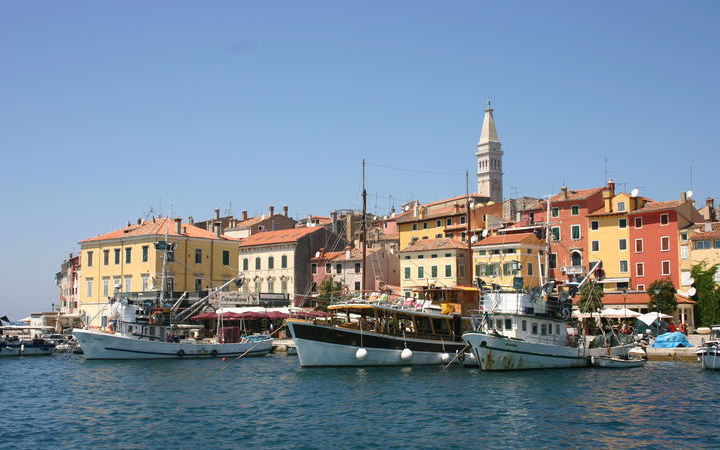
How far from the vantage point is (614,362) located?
4203 centimetres

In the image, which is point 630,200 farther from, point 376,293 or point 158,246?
point 158,246

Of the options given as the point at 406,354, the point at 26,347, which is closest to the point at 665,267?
the point at 406,354

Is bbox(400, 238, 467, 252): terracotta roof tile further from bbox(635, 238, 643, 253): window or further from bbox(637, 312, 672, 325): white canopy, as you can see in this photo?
bbox(637, 312, 672, 325): white canopy

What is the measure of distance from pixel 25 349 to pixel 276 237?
31827mm

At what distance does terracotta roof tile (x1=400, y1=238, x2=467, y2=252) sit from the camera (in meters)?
70.1

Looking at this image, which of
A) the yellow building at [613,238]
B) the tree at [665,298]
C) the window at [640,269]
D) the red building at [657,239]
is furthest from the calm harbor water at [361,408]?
the yellow building at [613,238]

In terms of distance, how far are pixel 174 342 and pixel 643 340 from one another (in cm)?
3147

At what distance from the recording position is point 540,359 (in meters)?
40.5

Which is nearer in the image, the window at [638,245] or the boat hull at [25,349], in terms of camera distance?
the boat hull at [25,349]

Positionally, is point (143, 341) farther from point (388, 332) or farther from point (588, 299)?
point (588, 299)

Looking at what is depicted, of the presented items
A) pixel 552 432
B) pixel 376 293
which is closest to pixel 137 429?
pixel 552 432

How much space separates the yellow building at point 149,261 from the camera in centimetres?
6794

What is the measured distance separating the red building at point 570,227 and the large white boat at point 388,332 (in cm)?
2082

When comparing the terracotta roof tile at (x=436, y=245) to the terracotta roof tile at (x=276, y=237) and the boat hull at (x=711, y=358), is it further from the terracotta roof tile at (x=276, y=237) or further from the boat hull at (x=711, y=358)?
the boat hull at (x=711, y=358)
